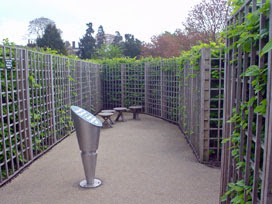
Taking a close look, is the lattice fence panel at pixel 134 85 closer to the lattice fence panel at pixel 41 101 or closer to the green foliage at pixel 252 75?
the lattice fence panel at pixel 41 101

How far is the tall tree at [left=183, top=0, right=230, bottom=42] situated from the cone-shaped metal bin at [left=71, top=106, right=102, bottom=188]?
41.4 feet

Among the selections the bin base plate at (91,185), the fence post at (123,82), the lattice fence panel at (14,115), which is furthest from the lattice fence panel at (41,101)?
the fence post at (123,82)

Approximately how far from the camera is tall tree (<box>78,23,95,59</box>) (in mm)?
38875

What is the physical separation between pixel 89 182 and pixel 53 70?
3.28 meters

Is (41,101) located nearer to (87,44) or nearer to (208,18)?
(208,18)

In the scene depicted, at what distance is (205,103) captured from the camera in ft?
15.3

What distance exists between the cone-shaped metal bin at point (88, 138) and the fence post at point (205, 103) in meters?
2.04

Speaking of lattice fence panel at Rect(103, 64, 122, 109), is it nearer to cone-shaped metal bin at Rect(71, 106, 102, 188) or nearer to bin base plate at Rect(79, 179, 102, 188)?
bin base plate at Rect(79, 179, 102, 188)

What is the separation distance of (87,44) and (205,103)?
122ft

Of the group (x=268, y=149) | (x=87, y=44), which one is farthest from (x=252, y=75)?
(x=87, y=44)

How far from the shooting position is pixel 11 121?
4172 millimetres

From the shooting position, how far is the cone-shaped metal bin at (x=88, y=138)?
141 inches

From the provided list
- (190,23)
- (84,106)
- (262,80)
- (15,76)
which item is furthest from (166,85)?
(190,23)

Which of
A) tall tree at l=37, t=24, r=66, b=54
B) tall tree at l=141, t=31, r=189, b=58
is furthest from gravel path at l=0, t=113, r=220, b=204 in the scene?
tall tree at l=37, t=24, r=66, b=54
